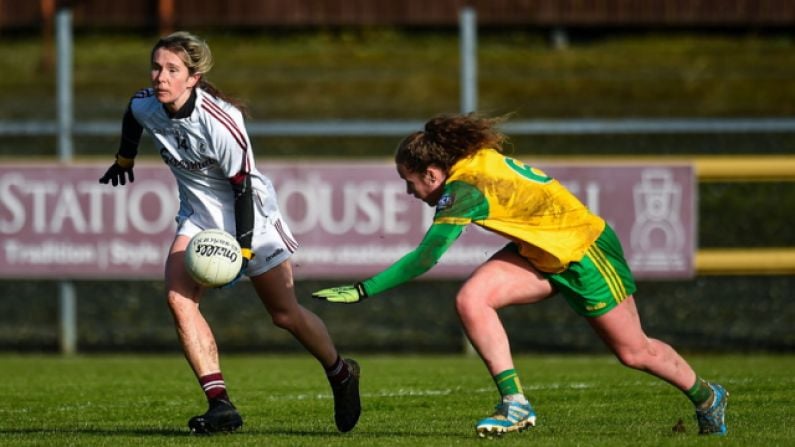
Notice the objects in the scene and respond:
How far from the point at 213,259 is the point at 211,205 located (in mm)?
606

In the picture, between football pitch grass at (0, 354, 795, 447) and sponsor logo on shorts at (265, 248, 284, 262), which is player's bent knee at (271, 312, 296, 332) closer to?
sponsor logo on shorts at (265, 248, 284, 262)

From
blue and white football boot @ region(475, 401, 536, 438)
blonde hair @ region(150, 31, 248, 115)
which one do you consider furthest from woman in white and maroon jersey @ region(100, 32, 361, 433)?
blue and white football boot @ region(475, 401, 536, 438)

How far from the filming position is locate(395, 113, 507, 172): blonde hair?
6.55m

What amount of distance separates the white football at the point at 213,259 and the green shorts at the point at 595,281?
145 centimetres

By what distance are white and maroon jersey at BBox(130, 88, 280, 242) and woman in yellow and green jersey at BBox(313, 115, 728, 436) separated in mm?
998

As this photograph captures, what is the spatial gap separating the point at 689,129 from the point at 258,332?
16.0 ft

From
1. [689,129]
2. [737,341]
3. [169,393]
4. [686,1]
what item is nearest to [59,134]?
[169,393]

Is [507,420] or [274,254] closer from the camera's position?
[507,420]

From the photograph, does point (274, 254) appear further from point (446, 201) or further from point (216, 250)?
point (446, 201)

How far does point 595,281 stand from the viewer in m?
6.63

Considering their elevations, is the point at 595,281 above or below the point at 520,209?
below

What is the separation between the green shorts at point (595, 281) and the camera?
662 cm

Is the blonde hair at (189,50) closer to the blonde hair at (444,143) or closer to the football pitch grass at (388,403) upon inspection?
the blonde hair at (444,143)

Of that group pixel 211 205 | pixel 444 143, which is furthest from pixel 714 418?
pixel 211 205
